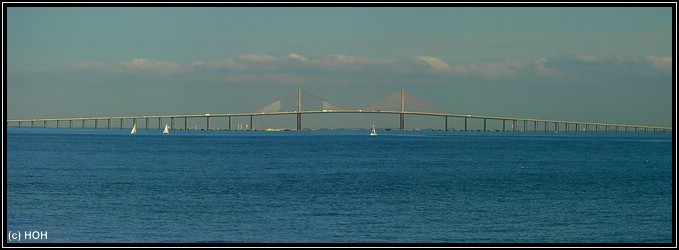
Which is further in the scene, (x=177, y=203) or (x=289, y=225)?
(x=177, y=203)

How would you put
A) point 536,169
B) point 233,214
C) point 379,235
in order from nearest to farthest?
1. point 379,235
2. point 233,214
3. point 536,169

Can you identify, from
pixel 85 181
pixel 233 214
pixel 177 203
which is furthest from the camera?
pixel 85 181

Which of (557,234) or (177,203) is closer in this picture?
(557,234)

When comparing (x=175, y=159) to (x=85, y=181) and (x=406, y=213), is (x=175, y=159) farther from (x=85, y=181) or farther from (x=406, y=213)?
(x=406, y=213)

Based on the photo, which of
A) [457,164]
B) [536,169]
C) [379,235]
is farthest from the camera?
[457,164]

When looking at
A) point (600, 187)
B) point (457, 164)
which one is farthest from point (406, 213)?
point (457, 164)

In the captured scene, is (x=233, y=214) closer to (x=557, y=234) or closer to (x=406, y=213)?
(x=406, y=213)

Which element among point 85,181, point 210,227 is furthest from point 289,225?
point 85,181

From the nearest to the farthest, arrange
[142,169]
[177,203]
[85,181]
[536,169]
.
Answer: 1. [177,203]
2. [85,181]
3. [142,169]
4. [536,169]
